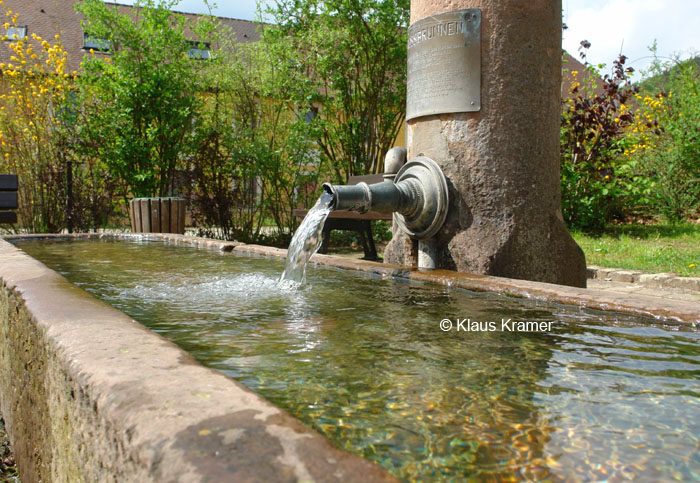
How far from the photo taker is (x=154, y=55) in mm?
9281

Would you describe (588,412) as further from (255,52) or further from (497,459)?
(255,52)

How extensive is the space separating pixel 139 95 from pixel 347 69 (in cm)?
331

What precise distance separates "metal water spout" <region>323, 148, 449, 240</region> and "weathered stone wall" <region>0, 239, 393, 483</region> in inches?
83.9

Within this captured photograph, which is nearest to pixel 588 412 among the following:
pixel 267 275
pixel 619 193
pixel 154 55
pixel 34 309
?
pixel 34 309

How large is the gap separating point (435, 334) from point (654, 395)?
2.58 ft

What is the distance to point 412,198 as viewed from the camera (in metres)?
4.04

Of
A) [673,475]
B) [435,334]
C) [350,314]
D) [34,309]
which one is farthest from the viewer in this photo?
[350,314]

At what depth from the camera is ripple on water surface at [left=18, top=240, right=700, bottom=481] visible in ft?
3.84

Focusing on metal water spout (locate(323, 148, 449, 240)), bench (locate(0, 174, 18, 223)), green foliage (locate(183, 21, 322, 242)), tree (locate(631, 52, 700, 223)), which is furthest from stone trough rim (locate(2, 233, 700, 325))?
tree (locate(631, 52, 700, 223))

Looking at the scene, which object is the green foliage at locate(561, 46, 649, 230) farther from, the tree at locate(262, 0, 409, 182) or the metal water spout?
the metal water spout

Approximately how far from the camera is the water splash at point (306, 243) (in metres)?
3.64

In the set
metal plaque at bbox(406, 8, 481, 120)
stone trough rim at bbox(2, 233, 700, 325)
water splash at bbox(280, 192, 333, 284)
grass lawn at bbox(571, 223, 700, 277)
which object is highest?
metal plaque at bbox(406, 8, 481, 120)

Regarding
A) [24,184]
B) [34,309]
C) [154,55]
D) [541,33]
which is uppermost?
[154,55]

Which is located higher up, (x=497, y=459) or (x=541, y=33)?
(x=541, y=33)
